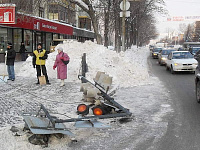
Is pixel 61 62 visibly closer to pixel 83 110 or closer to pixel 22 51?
pixel 83 110

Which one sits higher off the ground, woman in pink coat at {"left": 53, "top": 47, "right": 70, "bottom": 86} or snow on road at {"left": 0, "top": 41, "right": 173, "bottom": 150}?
woman in pink coat at {"left": 53, "top": 47, "right": 70, "bottom": 86}

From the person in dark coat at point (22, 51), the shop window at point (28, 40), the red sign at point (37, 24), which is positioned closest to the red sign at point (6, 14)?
the red sign at point (37, 24)

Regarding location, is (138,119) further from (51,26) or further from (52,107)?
(51,26)

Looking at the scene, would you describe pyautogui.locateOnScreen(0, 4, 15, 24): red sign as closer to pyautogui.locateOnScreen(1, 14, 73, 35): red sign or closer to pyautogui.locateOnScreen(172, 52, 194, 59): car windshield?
pyautogui.locateOnScreen(1, 14, 73, 35): red sign

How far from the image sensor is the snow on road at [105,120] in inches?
194

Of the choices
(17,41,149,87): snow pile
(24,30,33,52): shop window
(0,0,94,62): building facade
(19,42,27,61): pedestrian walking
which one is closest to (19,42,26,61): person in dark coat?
(19,42,27,61): pedestrian walking

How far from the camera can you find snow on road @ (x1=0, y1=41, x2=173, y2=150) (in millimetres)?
4927

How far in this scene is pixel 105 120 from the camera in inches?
250

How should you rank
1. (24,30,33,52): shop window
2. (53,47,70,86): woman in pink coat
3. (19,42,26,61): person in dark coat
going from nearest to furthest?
(53,47,70,86): woman in pink coat, (19,42,26,61): person in dark coat, (24,30,33,52): shop window

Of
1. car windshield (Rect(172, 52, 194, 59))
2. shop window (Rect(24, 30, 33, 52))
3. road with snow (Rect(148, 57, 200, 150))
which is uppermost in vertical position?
shop window (Rect(24, 30, 33, 52))

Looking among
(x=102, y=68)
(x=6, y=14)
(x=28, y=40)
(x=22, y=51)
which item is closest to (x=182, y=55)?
(x=102, y=68)

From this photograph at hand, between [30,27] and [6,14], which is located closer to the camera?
[6,14]

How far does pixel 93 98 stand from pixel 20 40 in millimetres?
18585

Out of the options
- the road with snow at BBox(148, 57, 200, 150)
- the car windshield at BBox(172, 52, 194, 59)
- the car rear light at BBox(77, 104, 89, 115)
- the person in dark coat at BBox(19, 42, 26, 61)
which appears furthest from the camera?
the person in dark coat at BBox(19, 42, 26, 61)
